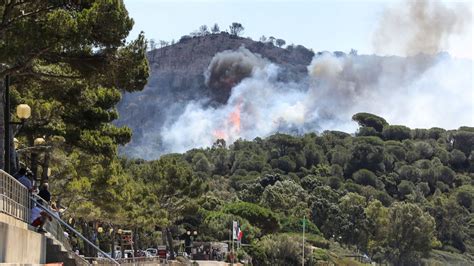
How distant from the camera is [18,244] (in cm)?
2059

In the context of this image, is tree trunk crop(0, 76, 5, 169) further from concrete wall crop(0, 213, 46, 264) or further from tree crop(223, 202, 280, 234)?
tree crop(223, 202, 280, 234)

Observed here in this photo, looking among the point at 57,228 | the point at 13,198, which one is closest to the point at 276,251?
the point at 57,228

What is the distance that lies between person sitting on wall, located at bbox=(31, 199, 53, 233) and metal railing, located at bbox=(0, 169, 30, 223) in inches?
11.3

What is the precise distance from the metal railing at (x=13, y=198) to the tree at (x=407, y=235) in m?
145

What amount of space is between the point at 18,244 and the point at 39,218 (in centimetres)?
539

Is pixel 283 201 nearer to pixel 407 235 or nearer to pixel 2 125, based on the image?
pixel 407 235

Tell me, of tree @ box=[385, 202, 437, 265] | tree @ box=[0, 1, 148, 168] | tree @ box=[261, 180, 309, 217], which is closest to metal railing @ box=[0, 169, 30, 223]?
tree @ box=[0, 1, 148, 168]

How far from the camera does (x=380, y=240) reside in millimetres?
166250

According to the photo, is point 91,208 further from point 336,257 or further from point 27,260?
point 336,257

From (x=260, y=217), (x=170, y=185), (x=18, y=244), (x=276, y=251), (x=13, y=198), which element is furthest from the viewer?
(x=260, y=217)

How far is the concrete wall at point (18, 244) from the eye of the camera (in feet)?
61.7

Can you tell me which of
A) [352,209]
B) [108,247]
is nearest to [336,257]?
[352,209]

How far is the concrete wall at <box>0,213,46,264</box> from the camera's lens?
1880cm

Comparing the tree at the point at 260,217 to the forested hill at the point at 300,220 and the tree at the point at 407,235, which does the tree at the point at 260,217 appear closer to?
the forested hill at the point at 300,220
